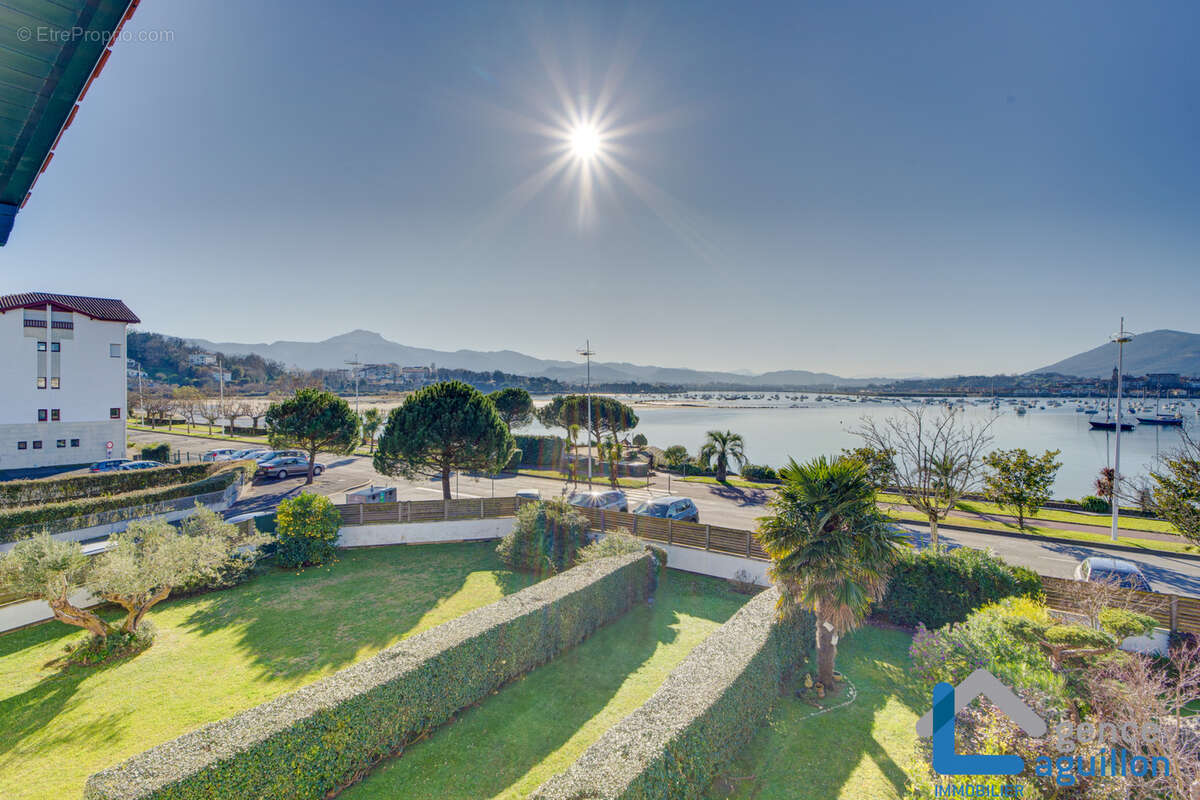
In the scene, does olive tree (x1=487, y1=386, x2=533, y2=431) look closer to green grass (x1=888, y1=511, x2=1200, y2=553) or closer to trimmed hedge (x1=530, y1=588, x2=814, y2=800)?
green grass (x1=888, y1=511, x2=1200, y2=553)

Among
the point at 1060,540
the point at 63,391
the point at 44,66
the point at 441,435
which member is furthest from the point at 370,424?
the point at 1060,540

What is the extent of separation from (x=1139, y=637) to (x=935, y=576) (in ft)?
13.6

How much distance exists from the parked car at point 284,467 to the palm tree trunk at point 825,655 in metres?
31.9

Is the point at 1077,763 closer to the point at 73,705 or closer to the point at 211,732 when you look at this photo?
the point at 211,732

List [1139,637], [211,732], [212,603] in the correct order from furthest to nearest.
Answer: [212,603] < [1139,637] < [211,732]

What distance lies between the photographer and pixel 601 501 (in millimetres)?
21281

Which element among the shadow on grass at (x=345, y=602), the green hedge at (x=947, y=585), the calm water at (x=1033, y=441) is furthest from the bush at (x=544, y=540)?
the calm water at (x=1033, y=441)

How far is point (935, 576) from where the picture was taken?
1334 centimetres

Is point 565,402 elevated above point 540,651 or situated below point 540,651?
above

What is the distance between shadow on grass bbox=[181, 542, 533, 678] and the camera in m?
12.3

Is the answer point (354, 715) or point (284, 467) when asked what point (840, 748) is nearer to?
point (354, 715)

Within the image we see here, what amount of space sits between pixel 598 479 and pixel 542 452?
7.54m

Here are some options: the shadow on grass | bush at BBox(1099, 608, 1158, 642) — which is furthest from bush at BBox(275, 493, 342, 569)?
bush at BBox(1099, 608, 1158, 642)

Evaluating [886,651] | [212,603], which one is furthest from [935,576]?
[212,603]
